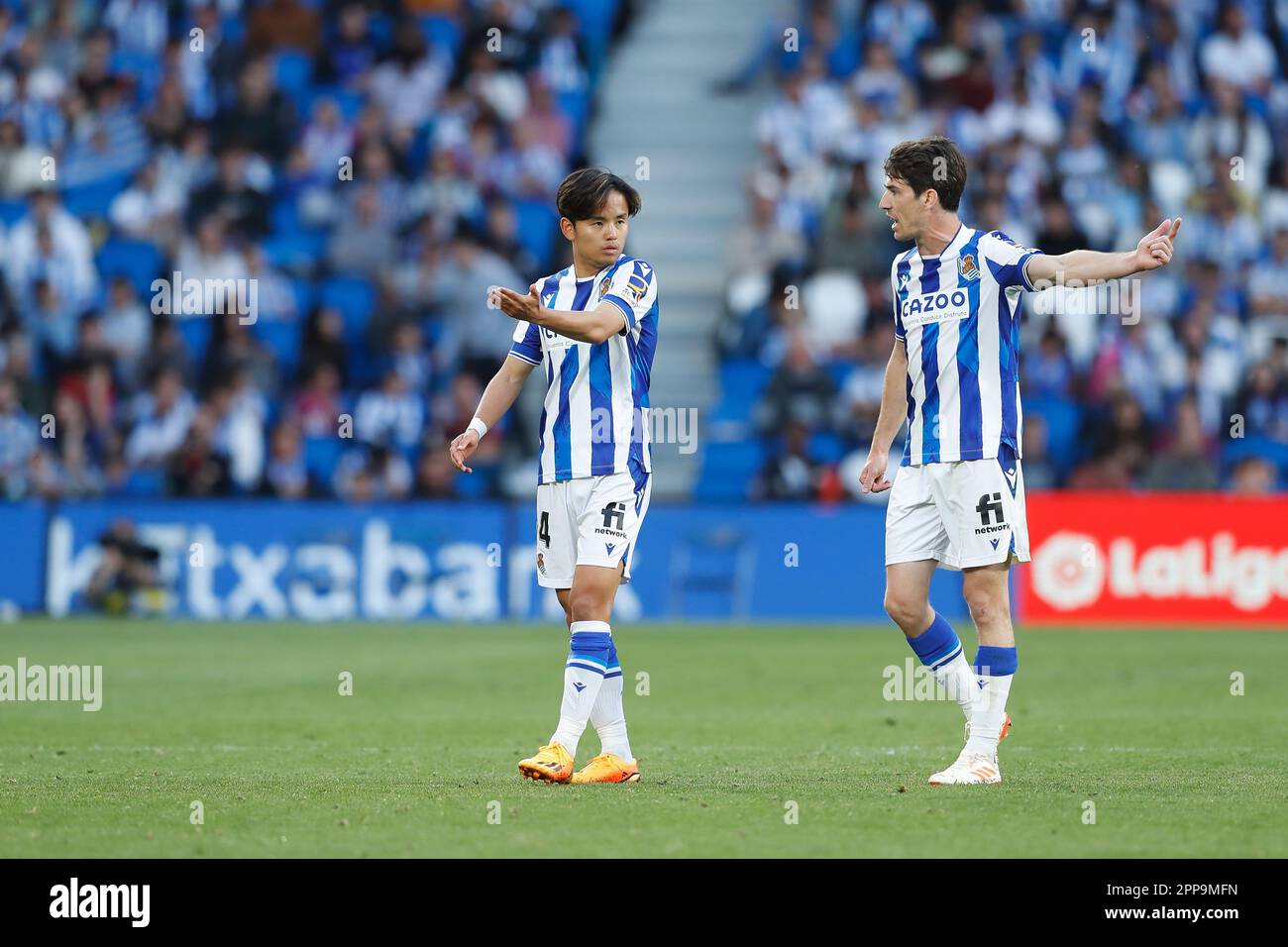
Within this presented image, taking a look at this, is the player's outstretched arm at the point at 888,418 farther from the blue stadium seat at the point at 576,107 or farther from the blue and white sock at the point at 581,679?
the blue stadium seat at the point at 576,107

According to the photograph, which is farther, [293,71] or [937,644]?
[293,71]

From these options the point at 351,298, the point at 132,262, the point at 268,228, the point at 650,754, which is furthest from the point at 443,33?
the point at 650,754

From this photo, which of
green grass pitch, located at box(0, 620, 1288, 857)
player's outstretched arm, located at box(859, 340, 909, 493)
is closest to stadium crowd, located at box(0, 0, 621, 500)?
green grass pitch, located at box(0, 620, 1288, 857)

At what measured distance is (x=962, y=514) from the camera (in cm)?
778

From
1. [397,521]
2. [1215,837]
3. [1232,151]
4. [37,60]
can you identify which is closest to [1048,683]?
[1215,837]

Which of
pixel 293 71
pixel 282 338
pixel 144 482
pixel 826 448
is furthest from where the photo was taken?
pixel 293 71

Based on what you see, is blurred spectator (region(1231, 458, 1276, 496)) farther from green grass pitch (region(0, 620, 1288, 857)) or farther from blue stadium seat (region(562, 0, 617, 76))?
blue stadium seat (region(562, 0, 617, 76))

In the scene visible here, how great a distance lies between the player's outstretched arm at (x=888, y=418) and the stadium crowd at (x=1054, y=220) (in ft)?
34.8

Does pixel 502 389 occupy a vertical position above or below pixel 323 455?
below

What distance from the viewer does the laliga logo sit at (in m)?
18.3

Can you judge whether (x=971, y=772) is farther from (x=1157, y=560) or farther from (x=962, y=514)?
(x=1157, y=560)

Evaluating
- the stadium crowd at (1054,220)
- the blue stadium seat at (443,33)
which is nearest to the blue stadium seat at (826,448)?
the stadium crowd at (1054,220)

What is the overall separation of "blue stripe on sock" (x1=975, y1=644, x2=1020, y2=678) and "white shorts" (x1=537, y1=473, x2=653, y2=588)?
4.73ft

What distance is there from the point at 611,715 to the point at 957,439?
1776mm
